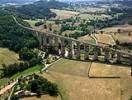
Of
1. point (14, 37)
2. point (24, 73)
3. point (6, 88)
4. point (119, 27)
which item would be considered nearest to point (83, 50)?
point (24, 73)

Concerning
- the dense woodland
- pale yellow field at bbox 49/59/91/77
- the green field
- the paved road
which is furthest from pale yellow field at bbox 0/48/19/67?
the paved road

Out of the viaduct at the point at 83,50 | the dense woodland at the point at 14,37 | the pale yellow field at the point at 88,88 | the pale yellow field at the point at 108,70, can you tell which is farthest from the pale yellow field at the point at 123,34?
the pale yellow field at the point at 88,88

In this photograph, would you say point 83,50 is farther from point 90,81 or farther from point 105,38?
point 90,81

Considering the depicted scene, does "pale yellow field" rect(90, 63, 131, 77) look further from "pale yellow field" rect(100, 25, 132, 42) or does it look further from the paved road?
"pale yellow field" rect(100, 25, 132, 42)

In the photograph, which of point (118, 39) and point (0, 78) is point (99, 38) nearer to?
point (118, 39)

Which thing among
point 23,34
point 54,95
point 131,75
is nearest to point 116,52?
point 131,75
